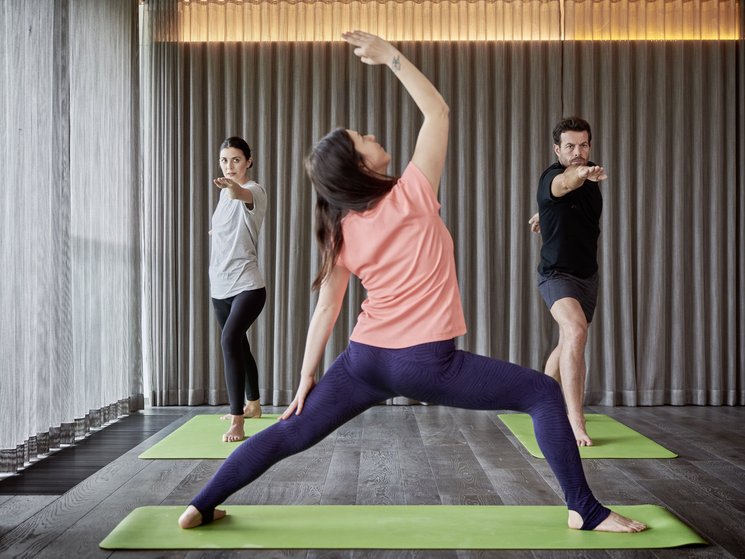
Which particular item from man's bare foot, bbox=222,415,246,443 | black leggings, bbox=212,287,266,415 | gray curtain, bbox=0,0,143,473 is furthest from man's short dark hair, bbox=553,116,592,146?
gray curtain, bbox=0,0,143,473

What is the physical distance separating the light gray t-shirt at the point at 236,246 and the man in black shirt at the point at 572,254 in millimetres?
1310

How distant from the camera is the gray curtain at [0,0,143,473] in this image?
307 centimetres

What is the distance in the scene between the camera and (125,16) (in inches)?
180

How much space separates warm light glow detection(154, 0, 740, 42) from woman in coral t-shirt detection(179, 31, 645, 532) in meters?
3.27

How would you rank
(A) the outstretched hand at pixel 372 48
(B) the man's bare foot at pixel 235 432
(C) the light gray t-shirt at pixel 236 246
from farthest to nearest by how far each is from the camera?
(C) the light gray t-shirt at pixel 236 246 < (B) the man's bare foot at pixel 235 432 < (A) the outstretched hand at pixel 372 48

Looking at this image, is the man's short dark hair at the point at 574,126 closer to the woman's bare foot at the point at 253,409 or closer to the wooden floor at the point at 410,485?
the wooden floor at the point at 410,485

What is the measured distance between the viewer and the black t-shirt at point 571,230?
3.43m

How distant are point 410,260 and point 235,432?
6.55 ft

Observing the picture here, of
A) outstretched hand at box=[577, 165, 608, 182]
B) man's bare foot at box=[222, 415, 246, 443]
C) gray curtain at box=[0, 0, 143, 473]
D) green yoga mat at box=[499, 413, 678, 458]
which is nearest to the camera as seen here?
outstretched hand at box=[577, 165, 608, 182]

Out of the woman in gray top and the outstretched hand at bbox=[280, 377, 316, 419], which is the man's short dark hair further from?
the outstretched hand at bbox=[280, 377, 316, 419]

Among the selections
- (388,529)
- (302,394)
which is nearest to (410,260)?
(302,394)

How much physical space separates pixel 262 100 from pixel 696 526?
142 inches

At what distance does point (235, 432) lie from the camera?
3520 millimetres

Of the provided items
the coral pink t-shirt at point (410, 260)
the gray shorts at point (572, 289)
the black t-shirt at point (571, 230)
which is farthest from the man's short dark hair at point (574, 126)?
the coral pink t-shirt at point (410, 260)
